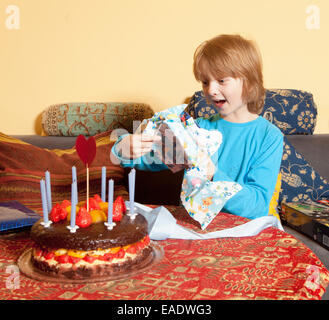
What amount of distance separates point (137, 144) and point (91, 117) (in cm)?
110

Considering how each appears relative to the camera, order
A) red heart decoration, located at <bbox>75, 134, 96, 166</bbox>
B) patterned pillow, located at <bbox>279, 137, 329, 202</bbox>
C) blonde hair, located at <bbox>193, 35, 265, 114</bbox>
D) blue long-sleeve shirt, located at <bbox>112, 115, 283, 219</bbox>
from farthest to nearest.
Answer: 1. patterned pillow, located at <bbox>279, 137, 329, 202</bbox>
2. blonde hair, located at <bbox>193, 35, 265, 114</bbox>
3. blue long-sleeve shirt, located at <bbox>112, 115, 283, 219</bbox>
4. red heart decoration, located at <bbox>75, 134, 96, 166</bbox>

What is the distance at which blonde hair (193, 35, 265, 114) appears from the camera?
4.64 ft

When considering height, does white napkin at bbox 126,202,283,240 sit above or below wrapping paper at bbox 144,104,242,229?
below

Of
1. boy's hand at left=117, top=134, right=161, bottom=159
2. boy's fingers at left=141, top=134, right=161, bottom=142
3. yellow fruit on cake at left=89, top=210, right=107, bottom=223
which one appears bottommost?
yellow fruit on cake at left=89, top=210, right=107, bottom=223

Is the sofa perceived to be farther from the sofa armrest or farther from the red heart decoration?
the red heart decoration

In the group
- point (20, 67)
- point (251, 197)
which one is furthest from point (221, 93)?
point (20, 67)

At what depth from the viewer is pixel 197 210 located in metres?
1.06

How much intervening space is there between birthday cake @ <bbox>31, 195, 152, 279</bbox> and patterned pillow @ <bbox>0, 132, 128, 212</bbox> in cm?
96

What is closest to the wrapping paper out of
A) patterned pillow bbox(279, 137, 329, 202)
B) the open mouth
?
the open mouth

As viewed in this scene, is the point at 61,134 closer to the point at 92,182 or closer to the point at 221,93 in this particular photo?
the point at 92,182

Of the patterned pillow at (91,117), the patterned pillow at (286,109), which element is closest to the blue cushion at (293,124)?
the patterned pillow at (286,109)

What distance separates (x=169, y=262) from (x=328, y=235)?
1.00 metres

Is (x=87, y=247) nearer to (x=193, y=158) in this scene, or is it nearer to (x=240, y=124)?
(x=193, y=158)

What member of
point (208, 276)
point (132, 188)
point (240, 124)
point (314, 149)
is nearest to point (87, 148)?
point (132, 188)
